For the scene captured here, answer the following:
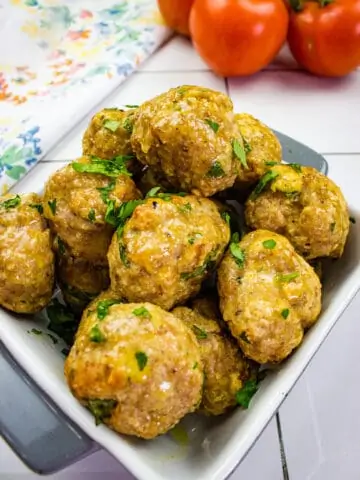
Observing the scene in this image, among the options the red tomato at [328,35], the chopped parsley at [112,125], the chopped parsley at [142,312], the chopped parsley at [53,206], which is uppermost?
the chopped parsley at [112,125]

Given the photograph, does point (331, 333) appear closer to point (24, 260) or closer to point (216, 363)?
point (216, 363)

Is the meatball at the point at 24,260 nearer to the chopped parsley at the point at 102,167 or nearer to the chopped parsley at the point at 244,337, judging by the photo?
the chopped parsley at the point at 102,167

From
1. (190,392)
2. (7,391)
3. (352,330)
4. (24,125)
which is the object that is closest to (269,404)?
(190,392)

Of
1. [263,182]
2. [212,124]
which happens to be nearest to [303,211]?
[263,182]

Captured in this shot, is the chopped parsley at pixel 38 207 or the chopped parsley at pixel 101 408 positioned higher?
the chopped parsley at pixel 38 207

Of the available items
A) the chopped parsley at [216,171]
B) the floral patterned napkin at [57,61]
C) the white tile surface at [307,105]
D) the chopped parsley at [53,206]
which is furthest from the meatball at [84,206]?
the white tile surface at [307,105]

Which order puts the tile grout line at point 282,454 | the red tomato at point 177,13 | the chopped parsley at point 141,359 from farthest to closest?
the red tomato at point 177,13
the tile grout line at point 282,454
the chopped parsley at point 141,359

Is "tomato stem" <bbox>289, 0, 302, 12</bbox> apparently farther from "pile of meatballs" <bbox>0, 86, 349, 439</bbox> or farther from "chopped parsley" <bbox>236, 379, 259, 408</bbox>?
"chopped parsley" <bbox>236, 379, 259, 408</bbox>
